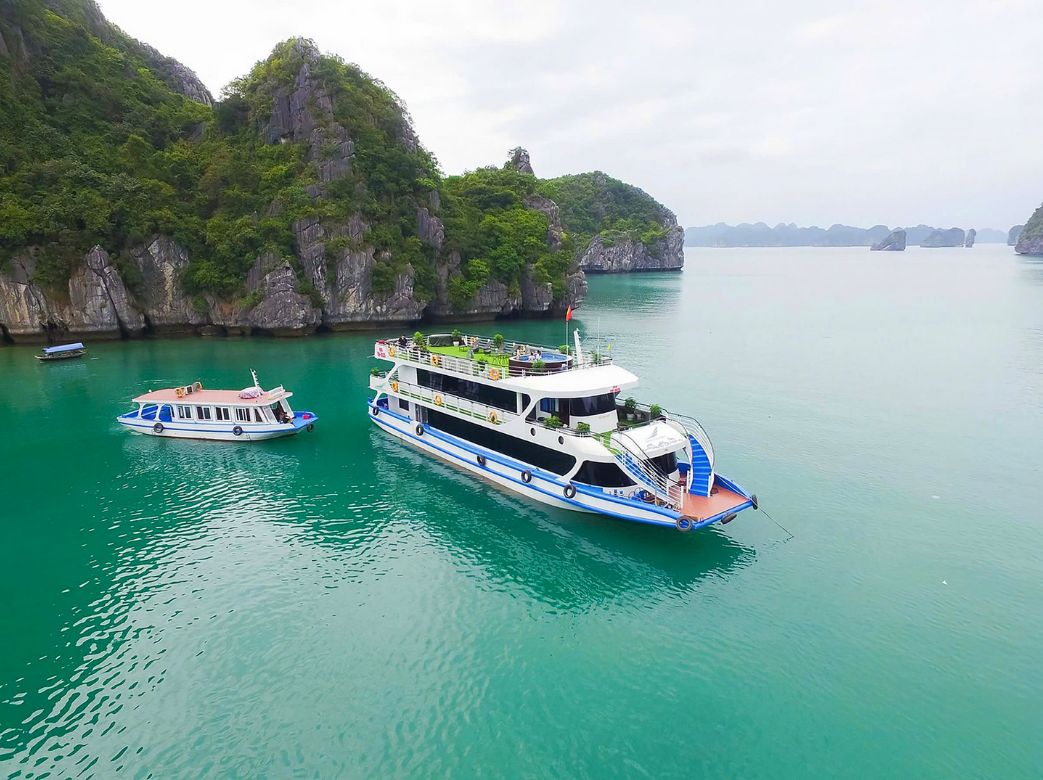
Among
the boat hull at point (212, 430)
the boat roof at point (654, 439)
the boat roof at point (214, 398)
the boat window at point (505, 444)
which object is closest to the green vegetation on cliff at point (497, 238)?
the boat roof at point (214, 398)

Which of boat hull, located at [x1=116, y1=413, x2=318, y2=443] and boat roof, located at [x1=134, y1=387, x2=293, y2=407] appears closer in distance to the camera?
boat hull, located at [x1=116, y1=413, x2=318, y2=443]

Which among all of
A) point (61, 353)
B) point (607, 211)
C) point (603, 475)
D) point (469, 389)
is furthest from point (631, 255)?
point (603, 475)

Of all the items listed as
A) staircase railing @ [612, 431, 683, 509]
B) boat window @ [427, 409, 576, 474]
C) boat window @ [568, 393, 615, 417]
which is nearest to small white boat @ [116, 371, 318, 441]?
boat window @ [427, 409, 576, 474]

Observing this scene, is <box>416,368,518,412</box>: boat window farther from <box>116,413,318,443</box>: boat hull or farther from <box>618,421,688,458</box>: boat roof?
<box>116,413,318,443</box>: boat hull

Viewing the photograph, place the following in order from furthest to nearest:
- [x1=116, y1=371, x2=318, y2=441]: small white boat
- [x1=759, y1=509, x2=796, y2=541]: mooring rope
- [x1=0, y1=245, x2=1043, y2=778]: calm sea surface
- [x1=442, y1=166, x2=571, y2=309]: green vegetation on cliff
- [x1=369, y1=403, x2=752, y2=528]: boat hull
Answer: [x1=442, y1=166, x2=571, y2=309]: green vegetation on cliff → [x1=116, y1=371, x2=318, y2=441]: small white boat → [x1=759, y1=509, x2=796, y2=541]: mooring rope → [x1=369, y1=403, x2=752, y2=528]: boat hull → [x1=0, y1=245, x2=1043, y2=778]: calm sea surface

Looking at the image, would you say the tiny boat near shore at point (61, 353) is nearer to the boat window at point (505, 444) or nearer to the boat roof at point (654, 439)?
the boat window at point (505, 444)

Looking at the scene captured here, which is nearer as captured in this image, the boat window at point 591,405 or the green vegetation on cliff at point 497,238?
the boat window at point 591,405

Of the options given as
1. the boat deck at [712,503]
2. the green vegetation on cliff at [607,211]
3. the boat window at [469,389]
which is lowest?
the boat deck at [712,503]

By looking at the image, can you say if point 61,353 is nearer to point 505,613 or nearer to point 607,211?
point 505,613
